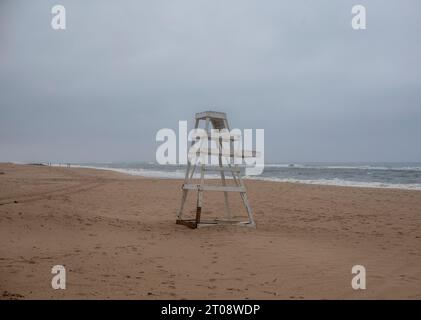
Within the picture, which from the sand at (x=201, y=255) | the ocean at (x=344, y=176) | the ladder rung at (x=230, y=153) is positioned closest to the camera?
the sand at (x=201, y=255)

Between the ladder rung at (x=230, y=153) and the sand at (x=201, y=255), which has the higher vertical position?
the ladder rung at (x=230, y=153)

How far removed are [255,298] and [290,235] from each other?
15.5ft

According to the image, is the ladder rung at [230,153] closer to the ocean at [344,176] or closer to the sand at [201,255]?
the sand at [201,255]

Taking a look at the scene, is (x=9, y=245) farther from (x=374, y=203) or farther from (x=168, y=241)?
(x=374, y=203)

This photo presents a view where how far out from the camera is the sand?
5090 mm

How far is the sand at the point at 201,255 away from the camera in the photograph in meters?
5.09

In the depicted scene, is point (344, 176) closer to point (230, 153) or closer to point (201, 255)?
point (230, 153)

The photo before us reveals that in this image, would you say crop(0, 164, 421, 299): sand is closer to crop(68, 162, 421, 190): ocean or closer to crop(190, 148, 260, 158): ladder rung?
crop(190, 148, 260, 158): ladder rung

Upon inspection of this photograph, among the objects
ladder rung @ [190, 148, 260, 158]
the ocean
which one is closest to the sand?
ladder rung @ [190, 148, 260, 158]

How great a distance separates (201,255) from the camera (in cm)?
703

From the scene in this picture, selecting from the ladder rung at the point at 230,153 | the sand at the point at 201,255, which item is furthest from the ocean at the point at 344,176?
the ladder rung at the point at 230,153

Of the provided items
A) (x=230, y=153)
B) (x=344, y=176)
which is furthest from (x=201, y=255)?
(x=344, y=176)
